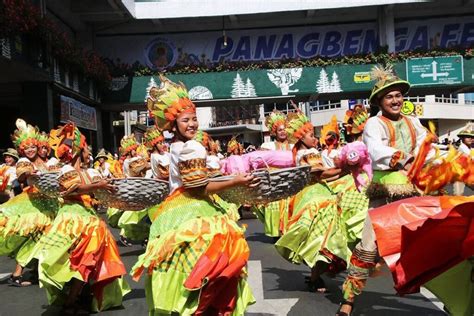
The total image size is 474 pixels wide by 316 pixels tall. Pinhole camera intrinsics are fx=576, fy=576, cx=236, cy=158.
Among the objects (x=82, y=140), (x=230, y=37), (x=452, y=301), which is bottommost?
(x=452, y=301)

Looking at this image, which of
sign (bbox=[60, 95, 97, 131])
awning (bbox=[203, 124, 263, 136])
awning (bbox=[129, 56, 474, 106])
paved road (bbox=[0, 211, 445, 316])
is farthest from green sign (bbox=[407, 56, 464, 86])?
awning (bbox=[203, 124, 263, 136])

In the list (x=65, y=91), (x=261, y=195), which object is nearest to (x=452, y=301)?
(x=261, y=195)

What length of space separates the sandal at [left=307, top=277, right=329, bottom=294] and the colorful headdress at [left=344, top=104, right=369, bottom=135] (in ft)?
5.89

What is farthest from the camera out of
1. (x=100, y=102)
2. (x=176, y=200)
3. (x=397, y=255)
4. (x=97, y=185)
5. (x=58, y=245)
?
(x=100, y=102)

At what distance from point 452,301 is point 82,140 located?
354 cm

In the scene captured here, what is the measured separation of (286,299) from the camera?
5.64 m

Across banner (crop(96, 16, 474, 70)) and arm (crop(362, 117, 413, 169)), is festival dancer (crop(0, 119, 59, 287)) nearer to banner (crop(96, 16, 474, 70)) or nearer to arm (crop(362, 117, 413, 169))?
arm (crop(362, 117, 413, 169))

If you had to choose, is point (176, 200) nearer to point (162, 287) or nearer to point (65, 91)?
point (162, 287)

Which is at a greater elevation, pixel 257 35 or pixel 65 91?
pixel 257 35

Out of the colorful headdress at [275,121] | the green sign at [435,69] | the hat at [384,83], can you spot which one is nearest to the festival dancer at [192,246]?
the hat at [384,83]

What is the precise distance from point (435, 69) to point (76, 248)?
57.7ft

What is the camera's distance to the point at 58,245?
506cm

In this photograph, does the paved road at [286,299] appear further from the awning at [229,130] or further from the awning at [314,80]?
the awning at [229,130]

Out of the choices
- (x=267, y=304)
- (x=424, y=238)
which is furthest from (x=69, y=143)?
(x=424, y=238)
